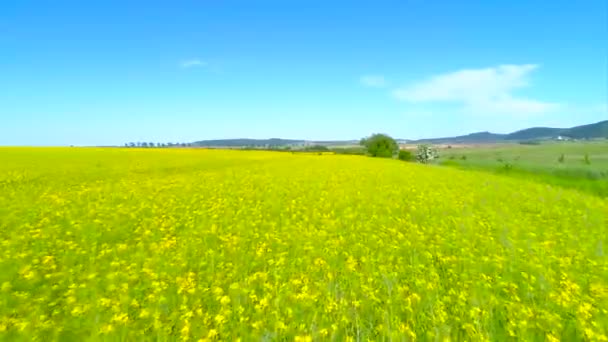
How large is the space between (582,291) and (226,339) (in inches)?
267

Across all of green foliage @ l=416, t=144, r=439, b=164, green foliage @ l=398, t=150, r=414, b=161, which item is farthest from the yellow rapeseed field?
green foliage @ l=398, t=150, r=414, b=161

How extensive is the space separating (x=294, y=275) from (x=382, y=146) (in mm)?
118507

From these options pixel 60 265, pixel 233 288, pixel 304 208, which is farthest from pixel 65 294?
pixel 304 208

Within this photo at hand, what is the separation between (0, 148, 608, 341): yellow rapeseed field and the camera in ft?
15.0

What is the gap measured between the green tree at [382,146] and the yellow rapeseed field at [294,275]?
354 ft

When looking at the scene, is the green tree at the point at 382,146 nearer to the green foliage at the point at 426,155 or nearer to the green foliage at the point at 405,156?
the green foliage at the point at 405,156

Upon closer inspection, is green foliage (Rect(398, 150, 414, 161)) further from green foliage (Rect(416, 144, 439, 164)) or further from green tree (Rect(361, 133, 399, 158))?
green tree (Rect(361, 133, 399, 158))

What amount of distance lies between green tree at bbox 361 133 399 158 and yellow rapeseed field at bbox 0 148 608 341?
10786 cm

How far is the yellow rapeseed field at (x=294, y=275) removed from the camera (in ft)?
15.0

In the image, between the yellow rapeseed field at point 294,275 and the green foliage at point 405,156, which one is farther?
the green foliage at point 405,156

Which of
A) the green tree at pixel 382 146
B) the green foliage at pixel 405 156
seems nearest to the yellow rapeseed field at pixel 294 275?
the green foliage at pixel 405 156

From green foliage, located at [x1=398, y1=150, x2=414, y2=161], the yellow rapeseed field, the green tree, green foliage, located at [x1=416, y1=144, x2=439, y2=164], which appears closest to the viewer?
the yellow rapeseed field

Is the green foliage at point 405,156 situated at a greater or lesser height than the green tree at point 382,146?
lesser

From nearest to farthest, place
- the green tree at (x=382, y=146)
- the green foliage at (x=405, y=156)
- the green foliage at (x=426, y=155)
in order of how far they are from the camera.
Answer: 1. the green foliage at (x=426, y=155)
2. the green foliage at (x=405, y=156)
3. the green tree at (x=382, y=146)
